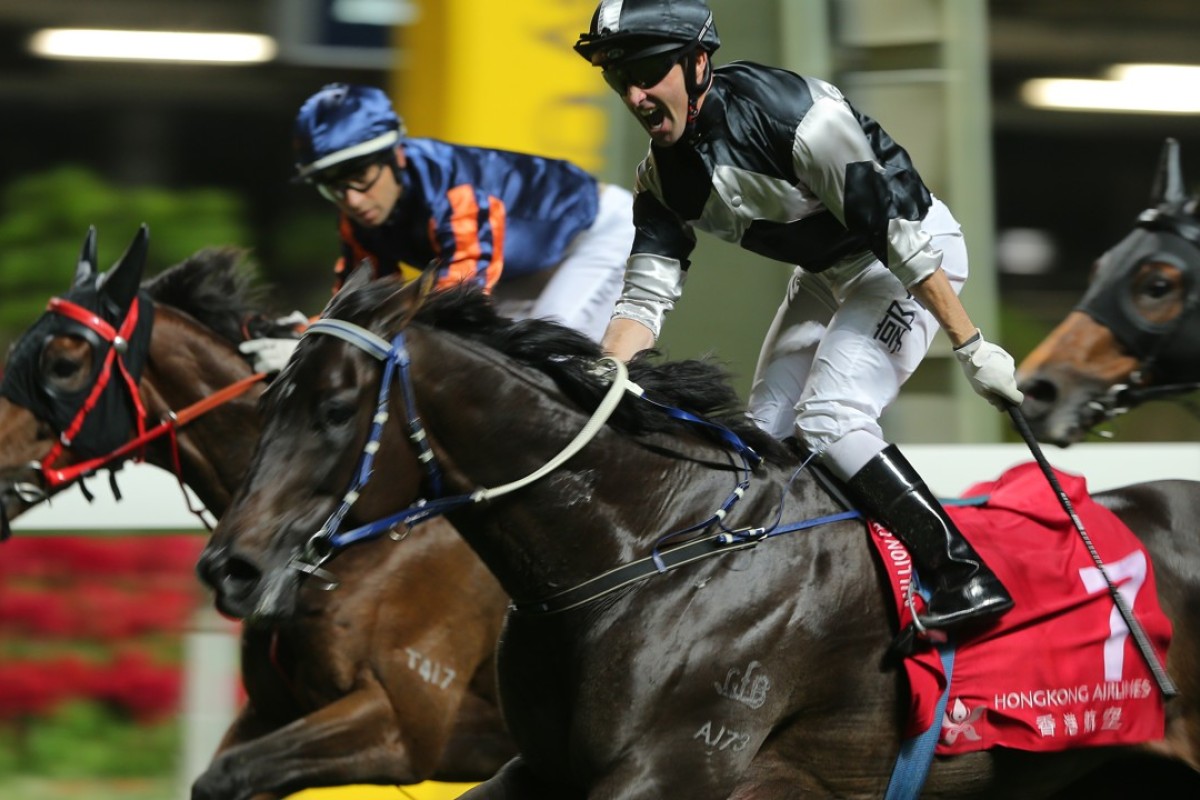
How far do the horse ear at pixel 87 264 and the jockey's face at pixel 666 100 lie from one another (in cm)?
185

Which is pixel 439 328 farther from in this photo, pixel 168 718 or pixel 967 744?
pixel 168 718

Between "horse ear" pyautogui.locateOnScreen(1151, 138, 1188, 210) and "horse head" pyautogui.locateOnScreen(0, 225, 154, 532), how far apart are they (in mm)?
2840

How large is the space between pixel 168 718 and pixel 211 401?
147 centimetres

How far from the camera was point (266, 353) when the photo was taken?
444cm

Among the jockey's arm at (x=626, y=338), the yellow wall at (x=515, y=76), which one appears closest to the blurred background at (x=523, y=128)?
the yellow wall at (x=515, y=76)

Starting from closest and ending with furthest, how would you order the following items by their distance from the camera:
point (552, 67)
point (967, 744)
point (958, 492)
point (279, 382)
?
point (279, 382)
point (967, 744)
point (958, 492)
point (552, 67)

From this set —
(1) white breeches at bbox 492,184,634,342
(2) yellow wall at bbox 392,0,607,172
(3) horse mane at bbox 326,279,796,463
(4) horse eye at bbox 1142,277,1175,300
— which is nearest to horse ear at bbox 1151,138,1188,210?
(4) horse eye at bbox 1142,277,1175,300

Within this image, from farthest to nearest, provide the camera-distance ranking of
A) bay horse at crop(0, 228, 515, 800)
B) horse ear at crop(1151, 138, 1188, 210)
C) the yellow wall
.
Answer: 1. the yellow wall
2. horse ear at crop(1151, 138, 1188, 210)
3. bay horse at crop(0, 228, 515, 800)

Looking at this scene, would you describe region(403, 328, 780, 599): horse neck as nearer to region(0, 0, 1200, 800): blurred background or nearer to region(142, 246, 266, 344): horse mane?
region(142, 246, 266, 344): horse mane

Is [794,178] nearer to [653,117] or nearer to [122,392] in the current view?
[653,117]

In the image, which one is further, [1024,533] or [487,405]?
A: [1024,533]

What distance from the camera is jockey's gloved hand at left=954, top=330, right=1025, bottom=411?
3.19 meters

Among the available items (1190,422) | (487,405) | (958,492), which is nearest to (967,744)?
(487,405)

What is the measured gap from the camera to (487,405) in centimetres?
298
